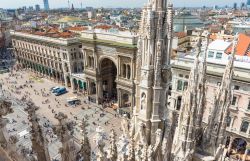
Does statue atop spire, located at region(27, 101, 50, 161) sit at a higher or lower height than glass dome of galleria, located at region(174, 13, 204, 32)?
lower

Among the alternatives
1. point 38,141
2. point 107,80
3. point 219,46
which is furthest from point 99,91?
point 38,141

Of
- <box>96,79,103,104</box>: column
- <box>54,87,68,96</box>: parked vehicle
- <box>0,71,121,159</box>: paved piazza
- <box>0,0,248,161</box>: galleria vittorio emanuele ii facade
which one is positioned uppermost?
<box>0,0,248,161</box>: galleria vittorio emanuele ii facade

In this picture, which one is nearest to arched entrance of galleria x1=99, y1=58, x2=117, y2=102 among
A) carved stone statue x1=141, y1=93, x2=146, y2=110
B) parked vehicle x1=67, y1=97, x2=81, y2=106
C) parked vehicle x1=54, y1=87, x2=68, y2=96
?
parked vehicle x1=67, y1=97, x2=81, y2=106

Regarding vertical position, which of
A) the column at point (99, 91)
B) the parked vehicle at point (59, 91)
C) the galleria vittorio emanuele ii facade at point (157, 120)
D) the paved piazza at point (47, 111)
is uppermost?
the galleria vittorio emanuele ii facade at point (157, 120)

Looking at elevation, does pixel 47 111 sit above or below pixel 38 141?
below

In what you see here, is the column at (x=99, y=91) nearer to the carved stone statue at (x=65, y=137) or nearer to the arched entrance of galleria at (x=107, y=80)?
the arched entrance of galleria at (x=107, y=80)

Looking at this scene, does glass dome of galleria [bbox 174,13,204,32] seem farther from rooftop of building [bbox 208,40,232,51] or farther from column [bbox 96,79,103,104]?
rooftop of building [bbox 208,40,232,51]

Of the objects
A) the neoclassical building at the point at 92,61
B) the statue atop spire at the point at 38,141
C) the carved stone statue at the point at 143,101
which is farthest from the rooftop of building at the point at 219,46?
the statue atop spire at the point at 38,141

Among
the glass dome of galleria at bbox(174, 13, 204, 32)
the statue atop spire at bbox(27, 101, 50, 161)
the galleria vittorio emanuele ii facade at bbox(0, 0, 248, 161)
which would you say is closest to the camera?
the statue atop spire at bbox(27, 101, 50, 161)

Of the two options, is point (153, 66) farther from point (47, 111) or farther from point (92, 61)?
point (47, 111)
